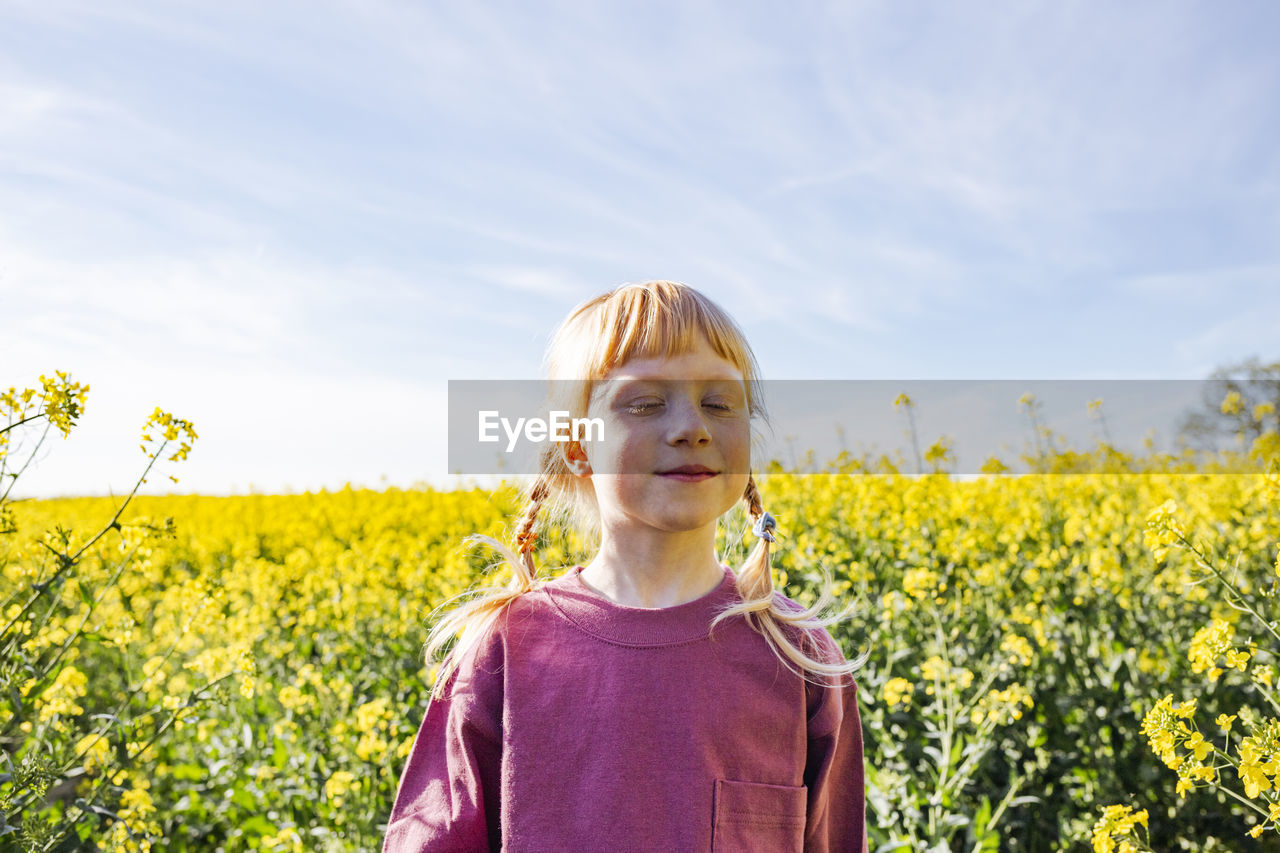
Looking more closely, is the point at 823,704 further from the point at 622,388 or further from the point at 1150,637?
the point at 1150,637

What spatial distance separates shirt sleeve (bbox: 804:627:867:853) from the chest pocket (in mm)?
69

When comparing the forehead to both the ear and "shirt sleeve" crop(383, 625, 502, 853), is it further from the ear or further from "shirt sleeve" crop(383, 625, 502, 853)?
"shirt sleeve" crop(383, 625, 502, 853)

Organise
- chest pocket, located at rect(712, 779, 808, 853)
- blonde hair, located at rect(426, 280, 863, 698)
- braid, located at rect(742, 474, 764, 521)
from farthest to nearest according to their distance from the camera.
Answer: braid, located at rect(742, 474, 764, 521) < blonde hair, located at rect(426, 280, 863, 698) < chest pocket, located at rect(712, 779, 808, 853)

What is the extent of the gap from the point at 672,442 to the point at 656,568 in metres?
0.21

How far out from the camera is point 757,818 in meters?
1.26

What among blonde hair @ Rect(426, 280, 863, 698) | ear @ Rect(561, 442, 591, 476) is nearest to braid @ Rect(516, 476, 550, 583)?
blonde hair @ Rect(426, 280, 863, 698)

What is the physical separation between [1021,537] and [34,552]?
3.59 metres

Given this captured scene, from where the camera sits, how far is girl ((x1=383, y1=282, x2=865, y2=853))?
124 centimetres

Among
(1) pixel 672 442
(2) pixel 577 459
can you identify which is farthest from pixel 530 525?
(1) pixel 672 442

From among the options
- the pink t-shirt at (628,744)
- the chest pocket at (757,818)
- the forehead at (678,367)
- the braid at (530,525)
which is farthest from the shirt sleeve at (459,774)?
the forehead at (678,367)

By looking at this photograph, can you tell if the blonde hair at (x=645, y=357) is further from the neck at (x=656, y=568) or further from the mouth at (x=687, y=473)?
the mouth at (x=687, y=473)

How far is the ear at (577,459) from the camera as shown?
1.43m

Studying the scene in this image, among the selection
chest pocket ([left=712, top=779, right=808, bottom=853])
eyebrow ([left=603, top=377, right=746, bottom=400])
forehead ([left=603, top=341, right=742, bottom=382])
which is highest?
forehead ([left=603, top=341, right=742, bottom=382])

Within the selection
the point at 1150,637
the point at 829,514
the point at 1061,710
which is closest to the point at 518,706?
the point at 1061,710
